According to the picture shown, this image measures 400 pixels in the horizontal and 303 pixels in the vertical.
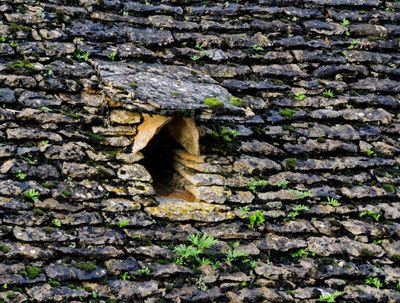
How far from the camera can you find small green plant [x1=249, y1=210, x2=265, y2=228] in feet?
19.9

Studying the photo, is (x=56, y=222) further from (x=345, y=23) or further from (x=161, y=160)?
(x=345, y=23)

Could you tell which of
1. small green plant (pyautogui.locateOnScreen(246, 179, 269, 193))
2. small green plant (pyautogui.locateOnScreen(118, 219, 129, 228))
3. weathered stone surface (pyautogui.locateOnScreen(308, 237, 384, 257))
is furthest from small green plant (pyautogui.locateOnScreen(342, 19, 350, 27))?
small green plant (pyautogui.locateOnScreen(118, 219, 129, 228))

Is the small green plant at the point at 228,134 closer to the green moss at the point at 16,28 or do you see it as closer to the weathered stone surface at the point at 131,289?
the weathered stone surface at the point at 131,289

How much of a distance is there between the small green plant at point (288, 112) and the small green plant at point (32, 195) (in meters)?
2.33

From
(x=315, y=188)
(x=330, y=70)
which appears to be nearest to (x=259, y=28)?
(x=330, y=70)

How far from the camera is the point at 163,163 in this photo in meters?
6.70

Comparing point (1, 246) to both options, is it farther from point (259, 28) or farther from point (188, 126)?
point (259, 28)

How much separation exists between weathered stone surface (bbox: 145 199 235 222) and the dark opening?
12.9 inches

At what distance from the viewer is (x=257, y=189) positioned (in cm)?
634

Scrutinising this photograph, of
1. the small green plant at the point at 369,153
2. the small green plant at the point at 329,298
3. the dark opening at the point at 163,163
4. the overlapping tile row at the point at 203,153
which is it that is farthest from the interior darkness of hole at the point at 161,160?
the small green plant at the point at 369,153

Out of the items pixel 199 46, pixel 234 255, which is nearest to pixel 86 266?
pixel 234 255

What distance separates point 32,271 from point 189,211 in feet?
4.47

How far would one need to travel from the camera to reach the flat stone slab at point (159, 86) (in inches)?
238

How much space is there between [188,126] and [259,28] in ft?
5.42
